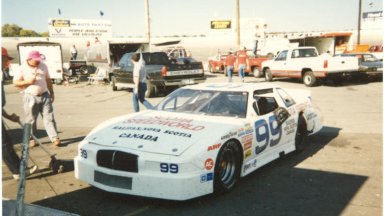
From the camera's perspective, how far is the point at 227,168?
15.9ft

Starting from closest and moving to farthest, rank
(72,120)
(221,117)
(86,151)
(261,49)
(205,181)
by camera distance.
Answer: (205,181) → (86,151) → (221,117) → (72,120) → (261,49)

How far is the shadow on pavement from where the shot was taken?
14.2 feet

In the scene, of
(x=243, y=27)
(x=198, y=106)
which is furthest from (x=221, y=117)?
(x=243, y=27)

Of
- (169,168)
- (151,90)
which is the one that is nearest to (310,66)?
(151,90)

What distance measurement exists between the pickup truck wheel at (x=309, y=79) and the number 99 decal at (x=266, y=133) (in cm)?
1207

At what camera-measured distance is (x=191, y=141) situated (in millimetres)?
4504

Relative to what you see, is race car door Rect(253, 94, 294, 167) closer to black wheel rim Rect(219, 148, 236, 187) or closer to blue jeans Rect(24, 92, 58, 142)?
black wheel rim Rect(219, 148, 236, 187)

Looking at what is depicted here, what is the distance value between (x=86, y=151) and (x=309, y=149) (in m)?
4.07

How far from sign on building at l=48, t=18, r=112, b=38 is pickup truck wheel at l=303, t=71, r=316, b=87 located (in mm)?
45213

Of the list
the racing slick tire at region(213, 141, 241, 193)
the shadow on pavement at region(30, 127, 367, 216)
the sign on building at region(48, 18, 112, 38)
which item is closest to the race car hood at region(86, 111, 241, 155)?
the racing slick tire at region(213, 141, 241, 193)

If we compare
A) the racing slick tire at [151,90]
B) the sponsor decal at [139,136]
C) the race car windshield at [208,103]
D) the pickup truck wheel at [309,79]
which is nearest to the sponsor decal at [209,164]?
the sponsor decal at [139,136]

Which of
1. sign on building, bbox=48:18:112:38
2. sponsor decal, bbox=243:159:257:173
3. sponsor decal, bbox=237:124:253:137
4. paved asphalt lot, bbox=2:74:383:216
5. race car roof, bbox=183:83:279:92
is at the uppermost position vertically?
sign on building, bbox=48:18:112:38

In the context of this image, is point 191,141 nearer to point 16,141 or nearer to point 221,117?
point 221,117

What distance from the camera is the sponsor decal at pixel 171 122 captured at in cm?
493
